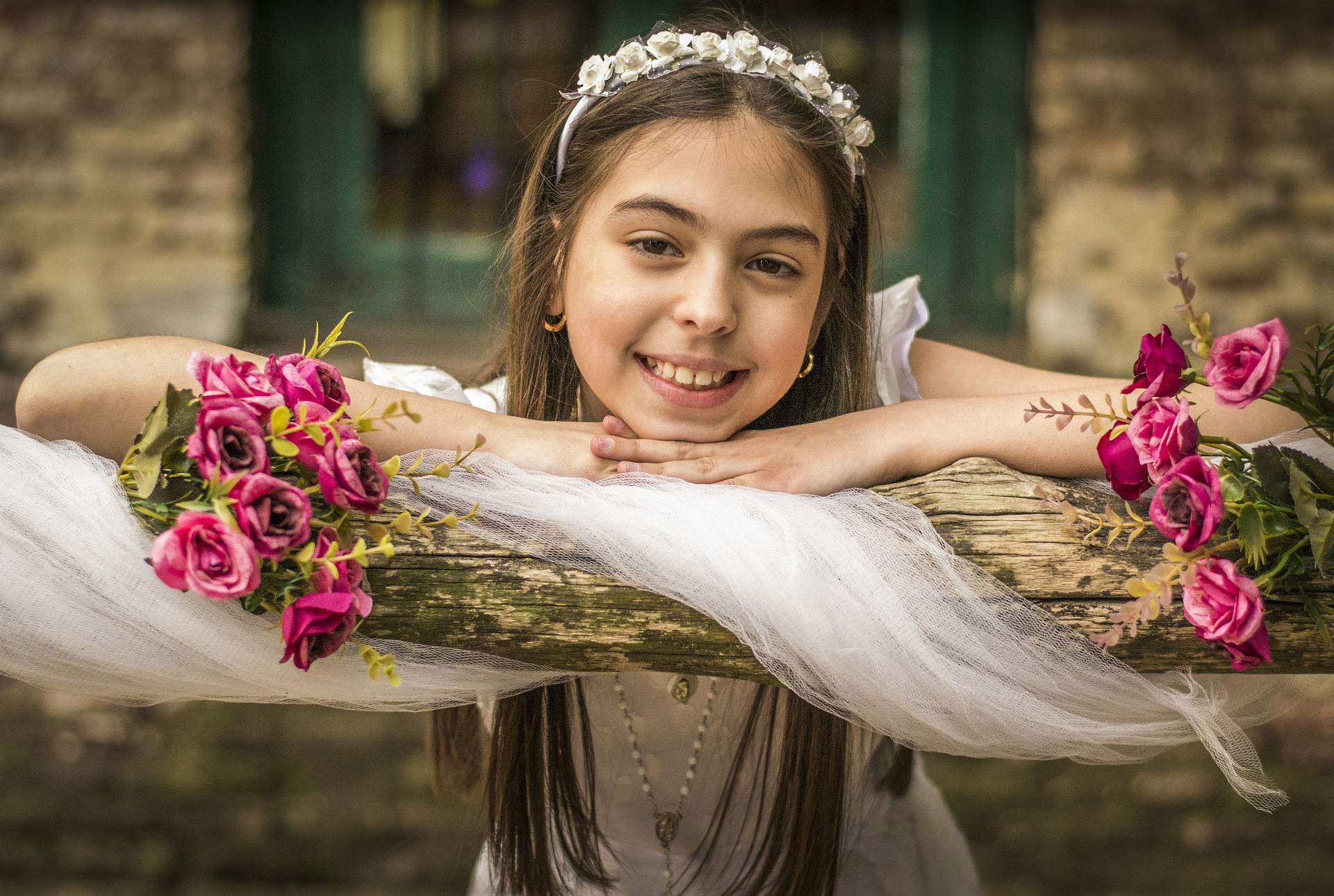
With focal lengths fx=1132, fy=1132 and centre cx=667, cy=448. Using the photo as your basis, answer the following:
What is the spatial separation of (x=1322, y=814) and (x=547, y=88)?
3.34 metres

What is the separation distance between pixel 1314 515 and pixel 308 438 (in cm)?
109

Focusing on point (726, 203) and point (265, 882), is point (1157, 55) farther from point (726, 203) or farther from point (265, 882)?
point (265, 882)

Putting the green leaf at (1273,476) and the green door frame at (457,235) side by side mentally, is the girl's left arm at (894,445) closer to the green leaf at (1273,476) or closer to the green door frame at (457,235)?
the green leaf at (1273,476)

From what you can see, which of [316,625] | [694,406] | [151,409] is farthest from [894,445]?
[151,409]

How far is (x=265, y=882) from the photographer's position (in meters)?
3.69

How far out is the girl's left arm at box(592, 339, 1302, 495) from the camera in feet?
5.15

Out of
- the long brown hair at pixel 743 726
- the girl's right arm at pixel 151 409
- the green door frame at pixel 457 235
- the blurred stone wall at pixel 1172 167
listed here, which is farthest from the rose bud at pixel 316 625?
the blurred stone wall at pixel 1172 167

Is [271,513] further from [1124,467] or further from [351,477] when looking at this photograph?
[1124,467]

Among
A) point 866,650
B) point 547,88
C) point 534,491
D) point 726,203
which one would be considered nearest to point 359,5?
point 547,88

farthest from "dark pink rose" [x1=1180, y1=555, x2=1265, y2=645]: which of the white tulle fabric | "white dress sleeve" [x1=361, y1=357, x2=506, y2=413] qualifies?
"white dress sleeve" [x1=361, y1=357, x2=506, y2=413]

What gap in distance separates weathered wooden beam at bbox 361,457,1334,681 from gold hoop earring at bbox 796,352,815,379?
2.34ft

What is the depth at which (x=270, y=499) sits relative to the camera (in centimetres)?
118

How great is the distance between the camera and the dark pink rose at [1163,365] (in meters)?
1.27

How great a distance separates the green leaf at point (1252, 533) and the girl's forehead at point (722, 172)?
0.75 m
